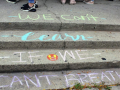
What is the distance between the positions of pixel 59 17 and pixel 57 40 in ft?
2.56

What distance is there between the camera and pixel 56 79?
2.23 meters

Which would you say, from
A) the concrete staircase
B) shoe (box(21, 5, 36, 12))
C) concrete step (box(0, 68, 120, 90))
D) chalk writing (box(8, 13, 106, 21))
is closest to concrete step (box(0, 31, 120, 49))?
the concrete staircase

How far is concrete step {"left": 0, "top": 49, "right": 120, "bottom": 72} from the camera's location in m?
Answer: 2.26

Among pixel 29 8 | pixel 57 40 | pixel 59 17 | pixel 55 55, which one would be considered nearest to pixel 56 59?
pixel 55 55

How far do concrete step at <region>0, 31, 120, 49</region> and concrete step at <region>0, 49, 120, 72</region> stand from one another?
0.11m

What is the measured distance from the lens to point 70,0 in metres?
4.07

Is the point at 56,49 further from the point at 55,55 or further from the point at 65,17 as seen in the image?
the point at 65,17

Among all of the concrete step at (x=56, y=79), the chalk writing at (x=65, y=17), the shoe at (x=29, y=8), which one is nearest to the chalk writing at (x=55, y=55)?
the concrete step at (x=56, y=79)

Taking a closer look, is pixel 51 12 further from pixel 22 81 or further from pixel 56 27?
pixel 22 81

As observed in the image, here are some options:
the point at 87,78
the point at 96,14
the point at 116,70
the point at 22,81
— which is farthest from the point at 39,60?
the point at 96,14

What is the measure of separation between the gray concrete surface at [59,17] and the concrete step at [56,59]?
2.00ft

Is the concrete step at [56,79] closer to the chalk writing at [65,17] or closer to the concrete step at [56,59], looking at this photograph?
the concrete step at [56,59]

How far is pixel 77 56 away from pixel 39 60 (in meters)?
0.75

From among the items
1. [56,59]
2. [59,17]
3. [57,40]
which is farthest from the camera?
[59,17]
